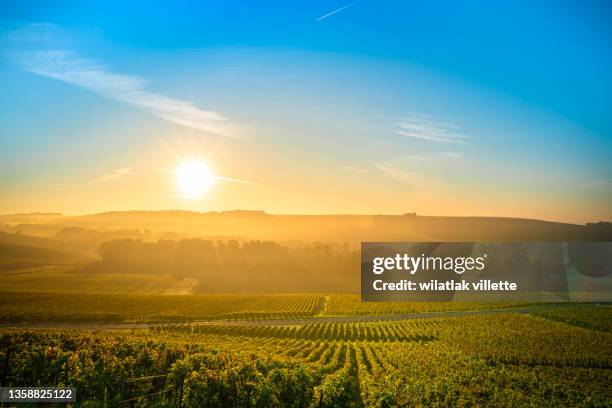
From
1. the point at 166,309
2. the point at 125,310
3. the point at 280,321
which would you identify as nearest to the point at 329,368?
the point at 280,321

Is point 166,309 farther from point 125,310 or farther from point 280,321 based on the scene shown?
point 280,321

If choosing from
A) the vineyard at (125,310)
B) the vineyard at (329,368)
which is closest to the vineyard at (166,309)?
the vineyard at (125,310)

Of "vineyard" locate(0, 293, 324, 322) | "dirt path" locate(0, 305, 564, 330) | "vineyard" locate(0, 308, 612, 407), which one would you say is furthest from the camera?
"vineyard" locate(0, 293, 324, 322)

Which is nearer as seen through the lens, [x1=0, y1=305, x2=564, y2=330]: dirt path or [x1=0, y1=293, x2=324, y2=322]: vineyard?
[x1=0, y1=305, x2=564, y2=330]: dirt path

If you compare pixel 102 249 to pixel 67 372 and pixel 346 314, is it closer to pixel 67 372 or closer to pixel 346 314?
pixel 346 314

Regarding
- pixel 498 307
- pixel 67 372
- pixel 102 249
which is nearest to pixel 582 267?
pixel 498 307

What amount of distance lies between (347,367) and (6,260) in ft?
626

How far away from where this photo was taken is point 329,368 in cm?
3262

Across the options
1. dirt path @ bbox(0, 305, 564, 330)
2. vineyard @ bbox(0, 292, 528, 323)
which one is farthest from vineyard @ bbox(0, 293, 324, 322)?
dirt path @ bbox(0, 305, 564, 330)

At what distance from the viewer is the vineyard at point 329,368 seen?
803 inches

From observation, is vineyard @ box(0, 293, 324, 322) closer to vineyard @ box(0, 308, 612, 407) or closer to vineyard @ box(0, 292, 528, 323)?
vineyard @ box(0, 292, 528, 323)

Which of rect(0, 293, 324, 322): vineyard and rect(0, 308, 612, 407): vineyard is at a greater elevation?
rect(0, 308, 612, 407): vineyard

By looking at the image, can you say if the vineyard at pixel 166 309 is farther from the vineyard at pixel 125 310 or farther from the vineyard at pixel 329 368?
the vineyard at pixel 329 368

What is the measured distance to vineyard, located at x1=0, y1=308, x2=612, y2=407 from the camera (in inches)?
803
